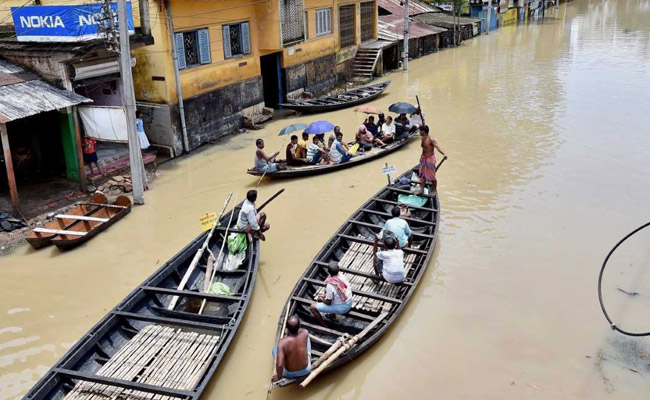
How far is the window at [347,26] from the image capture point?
2496 centimetres

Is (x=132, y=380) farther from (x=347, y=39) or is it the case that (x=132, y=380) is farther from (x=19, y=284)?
(x=347, y=39)

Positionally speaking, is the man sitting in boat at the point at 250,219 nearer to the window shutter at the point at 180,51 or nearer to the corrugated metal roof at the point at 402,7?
the window shutter at the point at 180,51

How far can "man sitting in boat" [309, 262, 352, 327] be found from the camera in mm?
7441

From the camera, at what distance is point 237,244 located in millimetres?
9453

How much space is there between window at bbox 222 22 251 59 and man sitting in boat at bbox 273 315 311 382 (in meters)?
13.0

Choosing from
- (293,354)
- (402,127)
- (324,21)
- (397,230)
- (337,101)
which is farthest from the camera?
(324,21)

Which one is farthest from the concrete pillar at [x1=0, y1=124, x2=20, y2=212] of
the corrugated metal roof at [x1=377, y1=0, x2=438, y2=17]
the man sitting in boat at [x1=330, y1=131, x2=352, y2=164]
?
the corrugated metal roof at [x1=377, y1=0, x2=438, y2=17]

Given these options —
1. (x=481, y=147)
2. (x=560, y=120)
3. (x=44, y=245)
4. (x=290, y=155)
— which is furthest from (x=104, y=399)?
(x=560, y=120)

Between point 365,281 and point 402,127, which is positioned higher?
point 402,127

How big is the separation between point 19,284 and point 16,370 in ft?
7.83

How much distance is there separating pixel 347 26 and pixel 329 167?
45.1ft

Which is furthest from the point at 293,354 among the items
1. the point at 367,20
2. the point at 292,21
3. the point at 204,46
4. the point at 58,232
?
the point at 367,20

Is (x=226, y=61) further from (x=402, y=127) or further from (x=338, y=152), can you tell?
(x=402, y=127)

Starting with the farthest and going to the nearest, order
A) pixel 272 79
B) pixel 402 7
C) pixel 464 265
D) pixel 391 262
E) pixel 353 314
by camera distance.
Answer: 1. pixel 402 7
2. pixel 272 79
3. pixel 464 265
4. pixel 391 262
5. pixel 353 314
